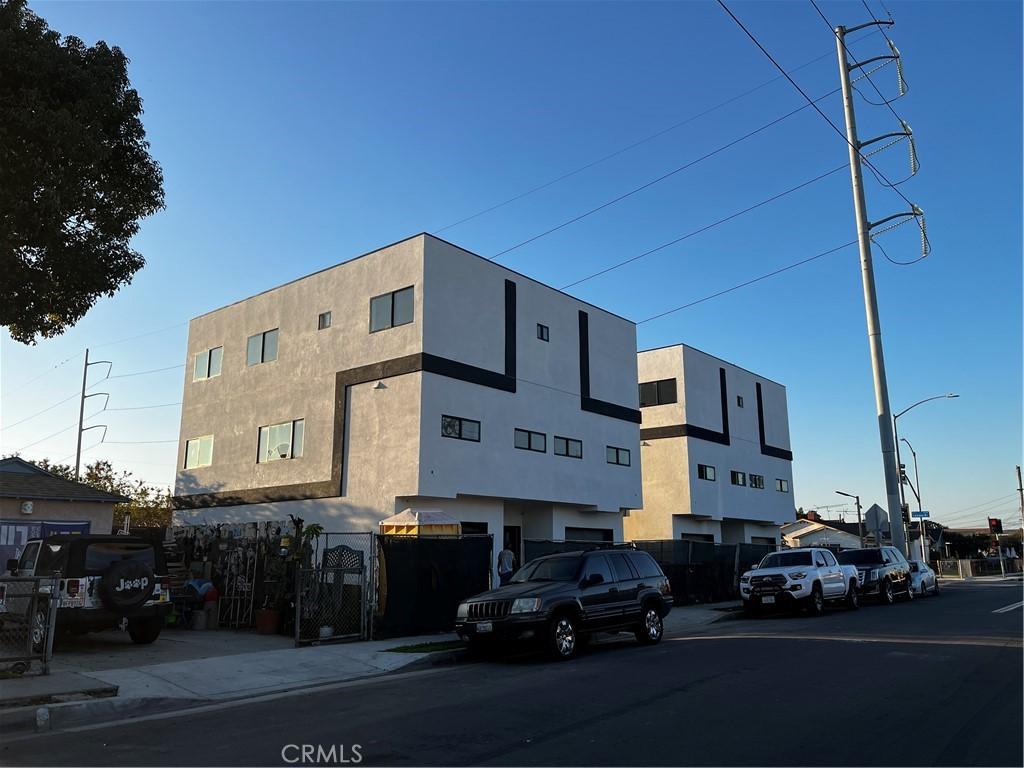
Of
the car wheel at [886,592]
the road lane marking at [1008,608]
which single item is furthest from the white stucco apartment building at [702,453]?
the road lane marking at [1008,608]

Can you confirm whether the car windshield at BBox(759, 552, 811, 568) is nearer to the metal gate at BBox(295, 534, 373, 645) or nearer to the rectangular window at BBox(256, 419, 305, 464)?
the metal gate at BBox(295, 534, 373, 645)

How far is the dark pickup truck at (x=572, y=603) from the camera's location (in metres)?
12.8

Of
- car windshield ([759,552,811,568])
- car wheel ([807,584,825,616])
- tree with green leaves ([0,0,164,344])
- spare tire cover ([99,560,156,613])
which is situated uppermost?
tree with green leaves ([0,0,164,344])

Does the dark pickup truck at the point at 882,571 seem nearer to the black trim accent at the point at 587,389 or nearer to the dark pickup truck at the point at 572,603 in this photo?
the black trim accent at the point at 587,389

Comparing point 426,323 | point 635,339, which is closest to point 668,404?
point 635,339

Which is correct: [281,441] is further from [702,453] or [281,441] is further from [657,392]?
[702,453]

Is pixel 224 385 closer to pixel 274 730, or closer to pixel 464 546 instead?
pixel 464 546

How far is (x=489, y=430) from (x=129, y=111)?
14579mm

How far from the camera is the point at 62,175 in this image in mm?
12125

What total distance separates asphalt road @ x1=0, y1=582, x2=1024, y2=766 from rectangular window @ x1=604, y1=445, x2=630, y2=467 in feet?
58.0

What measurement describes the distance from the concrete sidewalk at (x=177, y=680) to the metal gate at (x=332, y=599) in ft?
1.58

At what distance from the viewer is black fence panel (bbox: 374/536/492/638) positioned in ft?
52.1

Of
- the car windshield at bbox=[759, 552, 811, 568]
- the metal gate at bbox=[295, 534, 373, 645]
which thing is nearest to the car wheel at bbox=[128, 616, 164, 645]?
the metal gate at bbox=[295, 534, 373, 645]

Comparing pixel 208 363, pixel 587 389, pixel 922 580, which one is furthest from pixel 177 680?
pixel 922 580
